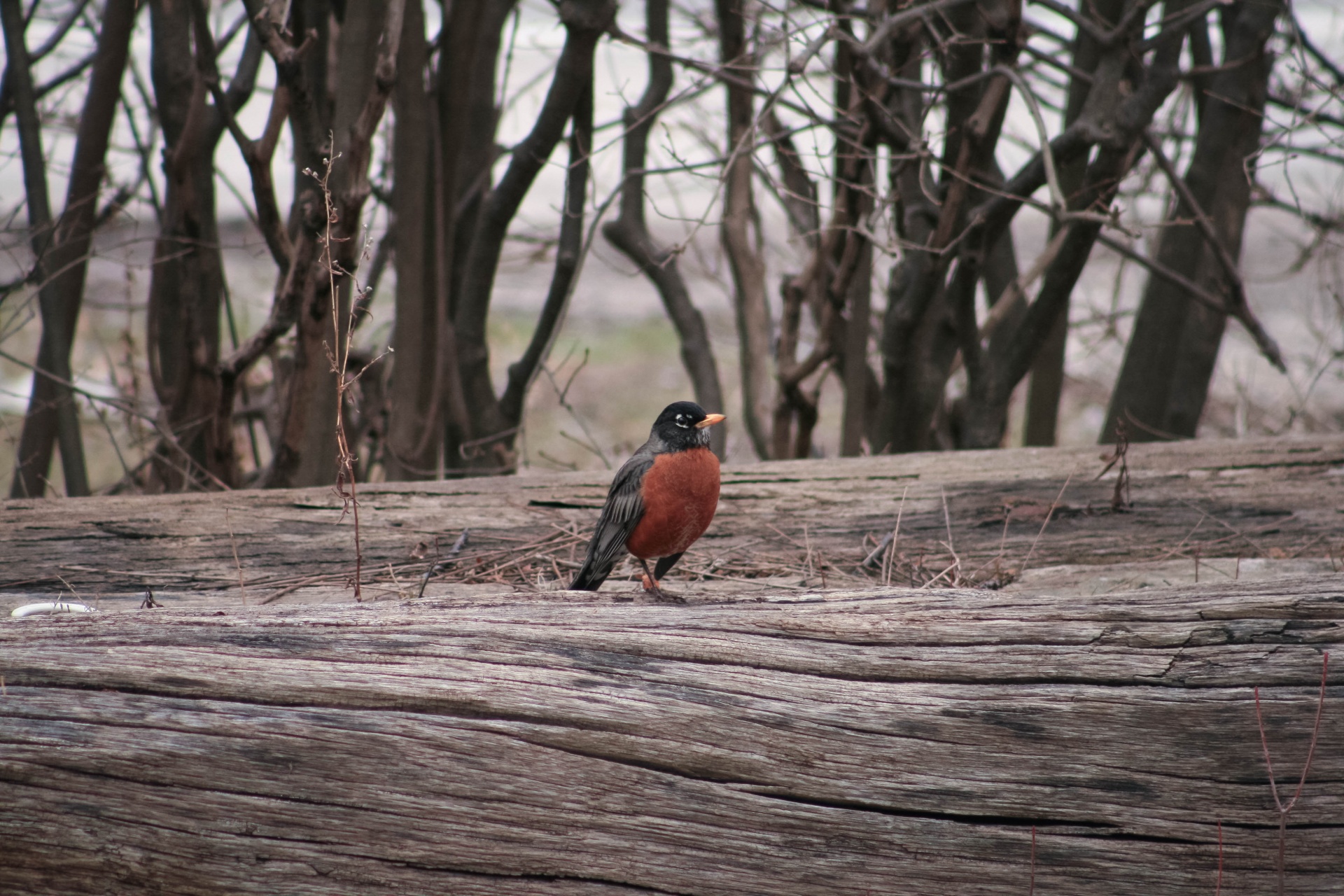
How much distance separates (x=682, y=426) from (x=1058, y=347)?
162 inches

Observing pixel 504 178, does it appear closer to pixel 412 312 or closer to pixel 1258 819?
pixel 412 312

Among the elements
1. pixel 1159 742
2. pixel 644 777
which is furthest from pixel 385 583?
pixel 1159 742

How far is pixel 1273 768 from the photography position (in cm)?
206

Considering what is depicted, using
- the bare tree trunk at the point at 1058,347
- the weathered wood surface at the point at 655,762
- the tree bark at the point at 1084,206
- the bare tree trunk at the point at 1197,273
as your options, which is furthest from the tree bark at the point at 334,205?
the bare tree trunk at the point at 1197,273

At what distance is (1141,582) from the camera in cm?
316

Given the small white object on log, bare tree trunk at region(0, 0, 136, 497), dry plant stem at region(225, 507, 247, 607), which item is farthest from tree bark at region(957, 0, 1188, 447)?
bare tree trunk at region(0, 0, 136, 497)

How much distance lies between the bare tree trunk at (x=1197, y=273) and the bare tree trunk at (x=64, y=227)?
566cm

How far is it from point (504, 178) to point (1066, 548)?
3.68 metres

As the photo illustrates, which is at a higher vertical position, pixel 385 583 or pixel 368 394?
pixel 368 394

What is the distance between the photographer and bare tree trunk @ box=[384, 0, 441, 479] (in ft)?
16.3

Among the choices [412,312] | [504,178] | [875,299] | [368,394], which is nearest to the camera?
[412,312]

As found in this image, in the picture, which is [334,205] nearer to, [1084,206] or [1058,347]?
[1084,206]

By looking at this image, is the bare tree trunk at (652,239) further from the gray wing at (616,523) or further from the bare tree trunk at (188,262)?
the gray wing at (616,523)

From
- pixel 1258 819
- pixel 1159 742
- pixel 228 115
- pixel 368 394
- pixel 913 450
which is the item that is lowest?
pixel 1258 819
